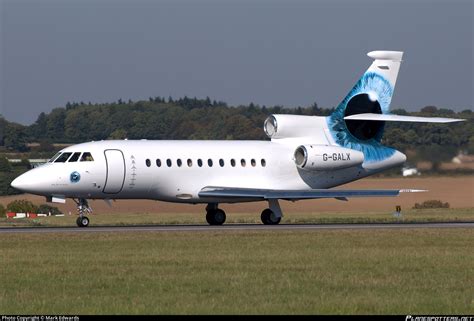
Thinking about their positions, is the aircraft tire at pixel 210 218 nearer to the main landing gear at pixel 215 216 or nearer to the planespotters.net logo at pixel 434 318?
the main landing gear at pixel 215 216

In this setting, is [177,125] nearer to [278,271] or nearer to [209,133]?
[209,133]

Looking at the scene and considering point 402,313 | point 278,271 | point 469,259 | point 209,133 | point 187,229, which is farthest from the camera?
point 209,133

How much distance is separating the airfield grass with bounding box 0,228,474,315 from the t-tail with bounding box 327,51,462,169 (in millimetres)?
12422

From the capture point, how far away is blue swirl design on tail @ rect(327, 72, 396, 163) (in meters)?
45.3

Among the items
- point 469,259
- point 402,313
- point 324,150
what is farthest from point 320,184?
point 402,313

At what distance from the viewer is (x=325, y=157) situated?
43438mm

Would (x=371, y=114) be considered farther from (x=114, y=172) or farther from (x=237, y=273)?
(x=237, y=273)

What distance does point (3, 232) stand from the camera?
35.6 meters

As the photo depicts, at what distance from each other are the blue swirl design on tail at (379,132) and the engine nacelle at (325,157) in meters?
0.92

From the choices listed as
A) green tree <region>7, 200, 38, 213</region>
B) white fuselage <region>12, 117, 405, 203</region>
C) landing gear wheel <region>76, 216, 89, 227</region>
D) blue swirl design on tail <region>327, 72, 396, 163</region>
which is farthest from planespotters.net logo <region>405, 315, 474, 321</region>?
green tree <region>7, 200, 38, 213</region>

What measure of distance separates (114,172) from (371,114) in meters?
11.9

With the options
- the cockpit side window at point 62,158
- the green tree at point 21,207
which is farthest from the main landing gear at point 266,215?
the green tree at point 21,207

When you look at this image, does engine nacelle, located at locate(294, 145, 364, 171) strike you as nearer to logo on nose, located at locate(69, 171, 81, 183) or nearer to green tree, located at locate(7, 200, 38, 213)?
logo on nose, located at locate(69, 171, 81, 183)

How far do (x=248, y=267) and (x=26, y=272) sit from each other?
185 inches
